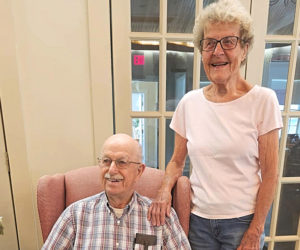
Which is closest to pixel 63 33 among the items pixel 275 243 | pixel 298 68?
pixel 298 68

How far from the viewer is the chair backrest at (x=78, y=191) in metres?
1.10

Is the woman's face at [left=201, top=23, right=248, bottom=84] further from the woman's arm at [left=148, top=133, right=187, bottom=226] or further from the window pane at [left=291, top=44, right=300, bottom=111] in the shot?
the window pane at [left=291, top=44, right=300, bottom=111]

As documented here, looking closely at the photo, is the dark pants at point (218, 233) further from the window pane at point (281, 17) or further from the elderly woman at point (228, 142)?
the window pane at point (281, 17)

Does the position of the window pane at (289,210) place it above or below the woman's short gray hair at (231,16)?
below

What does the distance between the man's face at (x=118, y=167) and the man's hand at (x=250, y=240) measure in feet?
1.82

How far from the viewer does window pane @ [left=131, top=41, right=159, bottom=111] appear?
1423 mm

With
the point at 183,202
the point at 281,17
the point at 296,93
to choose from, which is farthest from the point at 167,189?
the point at 281,17

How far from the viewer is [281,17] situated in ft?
4.73

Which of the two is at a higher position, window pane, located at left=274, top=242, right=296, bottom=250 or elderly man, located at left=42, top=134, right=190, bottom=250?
elderly man, located at left=42, top=134, right=190, bottom=250

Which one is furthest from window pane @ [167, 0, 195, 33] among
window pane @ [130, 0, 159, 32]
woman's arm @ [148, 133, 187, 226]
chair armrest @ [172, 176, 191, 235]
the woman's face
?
chair armrest @ [172, 176, 191, 235]

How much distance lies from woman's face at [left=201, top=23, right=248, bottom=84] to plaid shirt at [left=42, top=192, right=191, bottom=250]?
2.26 ft

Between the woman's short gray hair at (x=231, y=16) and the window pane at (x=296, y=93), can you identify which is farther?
the window pane at (x=296, y=93)

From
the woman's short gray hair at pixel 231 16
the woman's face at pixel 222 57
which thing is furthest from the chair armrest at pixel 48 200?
the woman's short gray hair at pixel 231 16

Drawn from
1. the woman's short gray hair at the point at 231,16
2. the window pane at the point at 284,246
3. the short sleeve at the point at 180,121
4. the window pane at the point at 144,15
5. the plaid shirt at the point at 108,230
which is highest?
the window pane at the point at 144,15
